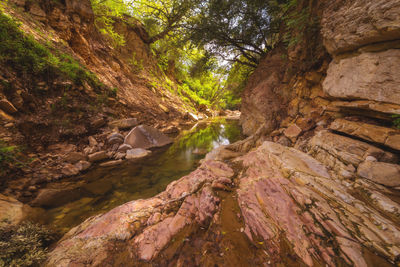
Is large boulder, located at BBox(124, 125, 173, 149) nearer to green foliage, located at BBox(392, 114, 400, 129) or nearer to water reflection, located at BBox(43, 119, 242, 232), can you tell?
water reflection, located at BBox(43, 119, 242, 232)

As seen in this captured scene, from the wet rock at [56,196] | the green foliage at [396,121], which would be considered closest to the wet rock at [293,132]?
the green foliage at [396,121]

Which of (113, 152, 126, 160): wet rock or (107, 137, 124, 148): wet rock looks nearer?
(113, 152, 126, 160): wet rock

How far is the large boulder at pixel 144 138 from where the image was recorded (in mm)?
5910

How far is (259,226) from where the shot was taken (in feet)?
5.68

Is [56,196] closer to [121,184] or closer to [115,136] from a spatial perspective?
[121,184]

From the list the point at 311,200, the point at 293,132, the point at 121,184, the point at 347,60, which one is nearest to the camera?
the point at 311,200

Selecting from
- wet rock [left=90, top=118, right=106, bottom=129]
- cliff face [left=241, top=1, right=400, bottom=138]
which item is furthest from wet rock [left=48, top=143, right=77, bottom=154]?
cliff face [left=241, top=1, right=400, bottom=138]

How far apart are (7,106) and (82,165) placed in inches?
94.0

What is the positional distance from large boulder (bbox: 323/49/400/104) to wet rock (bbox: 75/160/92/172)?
7.13 m

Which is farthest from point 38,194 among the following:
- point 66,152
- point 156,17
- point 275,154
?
point 156,17

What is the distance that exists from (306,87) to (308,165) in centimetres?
327

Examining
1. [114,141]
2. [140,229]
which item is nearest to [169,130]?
[114,141]

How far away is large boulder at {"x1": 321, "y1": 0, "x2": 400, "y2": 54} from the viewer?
2.04 m

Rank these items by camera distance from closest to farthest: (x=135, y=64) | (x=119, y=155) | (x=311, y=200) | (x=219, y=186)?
(x=311, y=200) → (x=219, y=186) → (x=119, y=155) → (x=135, y=64)
